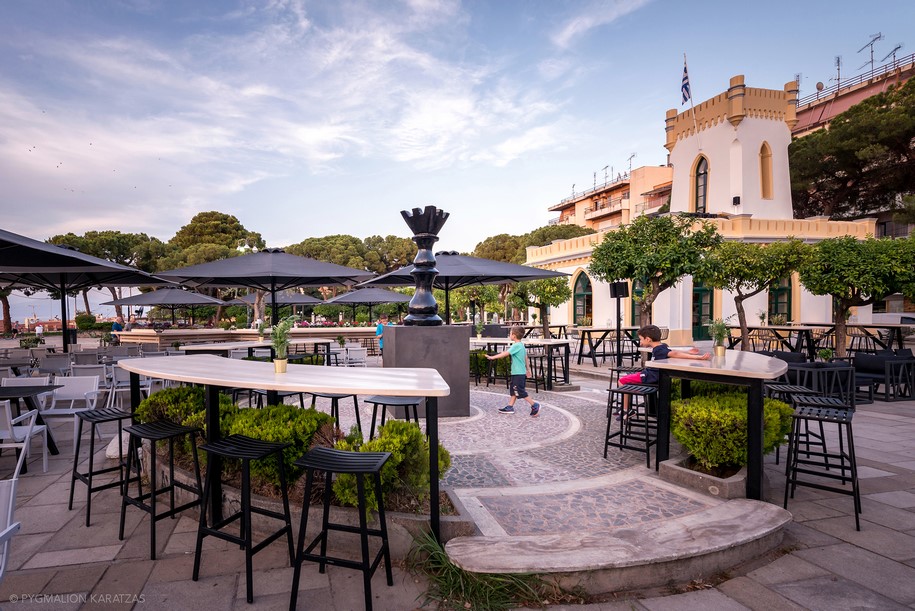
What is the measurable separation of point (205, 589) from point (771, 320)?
20.6m

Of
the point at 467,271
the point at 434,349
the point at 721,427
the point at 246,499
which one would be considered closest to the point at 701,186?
the point at 467,271

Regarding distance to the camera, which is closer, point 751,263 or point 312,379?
point 312,379

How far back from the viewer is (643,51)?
10898mm

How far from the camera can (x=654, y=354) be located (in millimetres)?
4668

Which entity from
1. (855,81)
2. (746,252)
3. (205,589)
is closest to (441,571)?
(205,589)

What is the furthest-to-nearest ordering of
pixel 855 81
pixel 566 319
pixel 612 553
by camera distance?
pixel 855 81
pixel 566 319
pixel 612 553

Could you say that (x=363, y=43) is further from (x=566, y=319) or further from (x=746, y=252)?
(x=566, y=319)

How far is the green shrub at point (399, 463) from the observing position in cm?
293

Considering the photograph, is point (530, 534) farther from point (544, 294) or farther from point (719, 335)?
point (544, 294)

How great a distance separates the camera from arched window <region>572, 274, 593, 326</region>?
22330 millimetres

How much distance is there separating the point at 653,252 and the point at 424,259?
23.2 ft

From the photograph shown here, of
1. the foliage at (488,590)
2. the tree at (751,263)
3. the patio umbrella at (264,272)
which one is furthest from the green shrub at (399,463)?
the tree at (751,263)

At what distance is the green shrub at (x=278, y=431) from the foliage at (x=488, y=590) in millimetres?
1296

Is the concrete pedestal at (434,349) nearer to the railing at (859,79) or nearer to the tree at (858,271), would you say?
the tree at (858,271)
